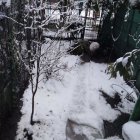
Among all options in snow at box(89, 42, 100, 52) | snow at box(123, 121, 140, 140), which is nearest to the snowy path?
snow at box(89, 42, 100, 52)

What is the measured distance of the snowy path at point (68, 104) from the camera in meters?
4.51

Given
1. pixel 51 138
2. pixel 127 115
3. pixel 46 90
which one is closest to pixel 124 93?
pixel 127 115

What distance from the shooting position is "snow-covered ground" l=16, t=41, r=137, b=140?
4.46m

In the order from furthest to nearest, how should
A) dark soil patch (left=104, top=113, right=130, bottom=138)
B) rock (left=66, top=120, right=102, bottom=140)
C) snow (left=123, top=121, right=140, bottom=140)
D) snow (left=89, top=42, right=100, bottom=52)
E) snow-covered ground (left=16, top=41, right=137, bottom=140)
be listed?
1. snow (left=89, top=42, right=100, bottom=52)
2. dark soil patch (left=104, top=113, right=130, bottom=138)
3. snow-covered ground (left=16, top=41, right=137, bottom=140)
4. rock (left=66, top=120, right=102, bottom=140)
5. snow (left=123, top=121, right=140, bottom=140)

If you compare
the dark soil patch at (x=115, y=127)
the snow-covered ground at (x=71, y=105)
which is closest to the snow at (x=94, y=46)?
the snow-covered ground at (x=71, y=105)

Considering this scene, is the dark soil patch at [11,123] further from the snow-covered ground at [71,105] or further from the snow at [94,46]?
the snow at [94,46]

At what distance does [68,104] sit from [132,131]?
10.4ft

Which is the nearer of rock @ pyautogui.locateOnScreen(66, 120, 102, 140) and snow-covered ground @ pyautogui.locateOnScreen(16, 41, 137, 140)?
rock @ pyautogui.locateOnScreen(66, 120, 102, 140)

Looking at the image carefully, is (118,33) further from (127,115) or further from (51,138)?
(51,138)

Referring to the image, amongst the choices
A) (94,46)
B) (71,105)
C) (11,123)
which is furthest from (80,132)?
(94,46)

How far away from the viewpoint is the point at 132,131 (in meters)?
2.32

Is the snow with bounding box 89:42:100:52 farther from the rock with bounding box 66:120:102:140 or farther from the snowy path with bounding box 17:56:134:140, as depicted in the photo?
the rock with bounding box 66:120:102:140

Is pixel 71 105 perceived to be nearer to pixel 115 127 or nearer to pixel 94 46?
pixel 115 127

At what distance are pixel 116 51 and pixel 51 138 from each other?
484 cm
